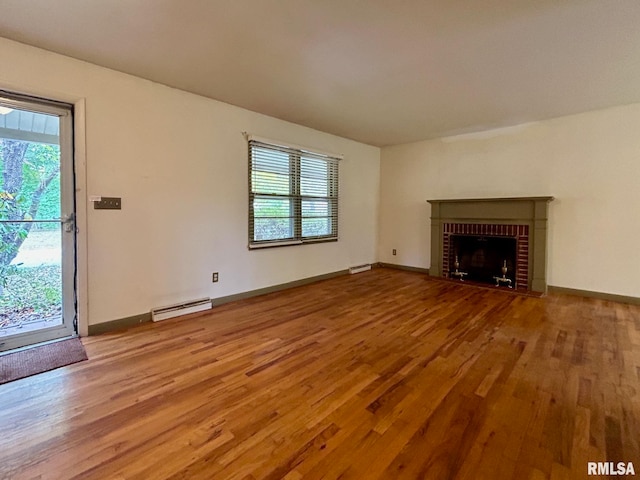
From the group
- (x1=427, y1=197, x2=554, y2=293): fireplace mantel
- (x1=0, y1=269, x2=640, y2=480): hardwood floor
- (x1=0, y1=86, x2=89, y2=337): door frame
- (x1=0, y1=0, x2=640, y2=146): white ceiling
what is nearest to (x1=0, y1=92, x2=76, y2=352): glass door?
(x1=0, y1=86, x2=89, y2=337): door frame

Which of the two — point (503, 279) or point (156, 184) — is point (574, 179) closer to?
point (503, 279)

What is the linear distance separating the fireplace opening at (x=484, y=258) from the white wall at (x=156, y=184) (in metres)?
2.87

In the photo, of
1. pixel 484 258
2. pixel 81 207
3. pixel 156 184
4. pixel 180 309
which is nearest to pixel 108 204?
pixel 81 207

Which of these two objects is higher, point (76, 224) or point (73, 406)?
point (76, 224)

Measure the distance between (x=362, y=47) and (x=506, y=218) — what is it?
3.43m

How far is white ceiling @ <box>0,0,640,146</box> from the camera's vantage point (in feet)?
6.67

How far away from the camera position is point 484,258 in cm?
507

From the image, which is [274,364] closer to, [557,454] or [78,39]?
[557,454]

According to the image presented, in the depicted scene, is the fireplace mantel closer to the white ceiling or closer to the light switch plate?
the white ceiling

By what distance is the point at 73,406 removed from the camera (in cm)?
180

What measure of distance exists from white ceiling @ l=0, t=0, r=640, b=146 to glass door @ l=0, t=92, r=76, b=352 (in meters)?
0.63

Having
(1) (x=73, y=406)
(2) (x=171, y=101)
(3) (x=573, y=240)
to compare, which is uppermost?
(2) (x=171, y=101)

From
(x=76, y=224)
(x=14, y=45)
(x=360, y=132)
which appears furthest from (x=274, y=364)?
(x=360, y=132)

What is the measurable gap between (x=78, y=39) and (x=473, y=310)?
4.46m
